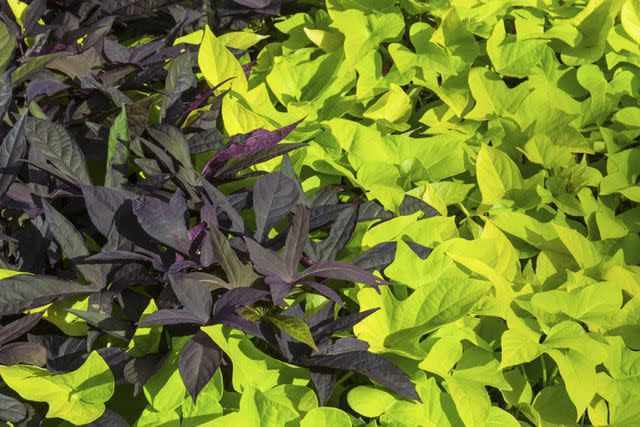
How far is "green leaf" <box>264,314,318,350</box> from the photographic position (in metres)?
1.07

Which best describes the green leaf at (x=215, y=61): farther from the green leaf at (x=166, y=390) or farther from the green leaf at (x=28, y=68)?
the green leaf at (x=166, y=390)

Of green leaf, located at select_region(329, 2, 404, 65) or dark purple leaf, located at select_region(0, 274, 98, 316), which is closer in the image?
dark purple leaf, located at select_region(0, 274, 98, 316)

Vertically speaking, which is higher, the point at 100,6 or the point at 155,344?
the point at 100,6

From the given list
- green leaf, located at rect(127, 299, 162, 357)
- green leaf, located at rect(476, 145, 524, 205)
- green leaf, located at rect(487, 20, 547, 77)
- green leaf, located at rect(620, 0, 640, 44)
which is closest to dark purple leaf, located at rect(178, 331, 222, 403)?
green leaf, located at rect(127, 299, 162, 357)

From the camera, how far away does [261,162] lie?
4.74 ft

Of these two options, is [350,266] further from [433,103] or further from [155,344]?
[433,103]

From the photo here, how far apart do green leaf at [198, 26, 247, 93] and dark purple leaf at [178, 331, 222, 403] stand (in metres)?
0.77

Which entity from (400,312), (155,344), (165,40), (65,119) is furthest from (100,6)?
(400,312)

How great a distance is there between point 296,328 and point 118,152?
0.52 meters

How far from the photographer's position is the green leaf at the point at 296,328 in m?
1.07

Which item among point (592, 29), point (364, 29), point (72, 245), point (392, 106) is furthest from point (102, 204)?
point (592, 29)

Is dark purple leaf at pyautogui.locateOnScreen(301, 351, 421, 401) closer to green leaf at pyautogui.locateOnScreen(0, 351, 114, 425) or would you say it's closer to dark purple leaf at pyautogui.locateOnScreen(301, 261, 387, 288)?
dark purple leaf at pyautogui.locateOnScreen(301, 261, 387, 288)

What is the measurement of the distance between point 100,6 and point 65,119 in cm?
58

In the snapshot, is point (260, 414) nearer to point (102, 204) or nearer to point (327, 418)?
point (327, 418)
